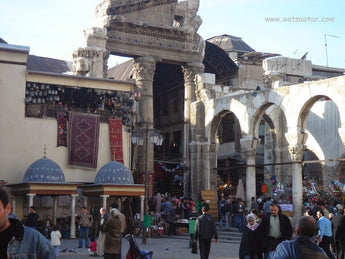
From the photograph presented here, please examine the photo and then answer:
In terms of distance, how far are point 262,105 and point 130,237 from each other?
47.5ft

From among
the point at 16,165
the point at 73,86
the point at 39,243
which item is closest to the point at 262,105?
the point at 73,86

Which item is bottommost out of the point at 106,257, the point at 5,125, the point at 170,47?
the point at 106,257

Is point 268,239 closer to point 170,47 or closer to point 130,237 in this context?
point 130,237

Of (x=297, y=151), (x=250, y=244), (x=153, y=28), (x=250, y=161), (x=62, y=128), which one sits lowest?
(x=250, y=244)

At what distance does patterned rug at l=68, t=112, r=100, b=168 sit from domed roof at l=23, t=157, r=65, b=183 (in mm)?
2091

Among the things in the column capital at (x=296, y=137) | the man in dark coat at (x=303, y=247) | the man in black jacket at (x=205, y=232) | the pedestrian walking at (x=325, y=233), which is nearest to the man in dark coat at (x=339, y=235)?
the pedestrian walking at (x=325, y=233)

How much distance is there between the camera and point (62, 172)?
2262 cm

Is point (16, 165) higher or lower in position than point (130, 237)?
higher

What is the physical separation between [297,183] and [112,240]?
13.0m

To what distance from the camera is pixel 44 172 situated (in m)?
21.9

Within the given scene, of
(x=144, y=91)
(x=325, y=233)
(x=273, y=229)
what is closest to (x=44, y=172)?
(x=144, y=91)

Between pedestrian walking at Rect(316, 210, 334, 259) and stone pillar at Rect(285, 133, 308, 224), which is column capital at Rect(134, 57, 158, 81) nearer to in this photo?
stone pillar at Rect(285, 133, 308, 224)

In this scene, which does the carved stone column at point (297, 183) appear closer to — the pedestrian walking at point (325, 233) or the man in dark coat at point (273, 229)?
the pedestrian walking at point (325, 233)

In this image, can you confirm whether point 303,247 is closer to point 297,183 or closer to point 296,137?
point 297,183
